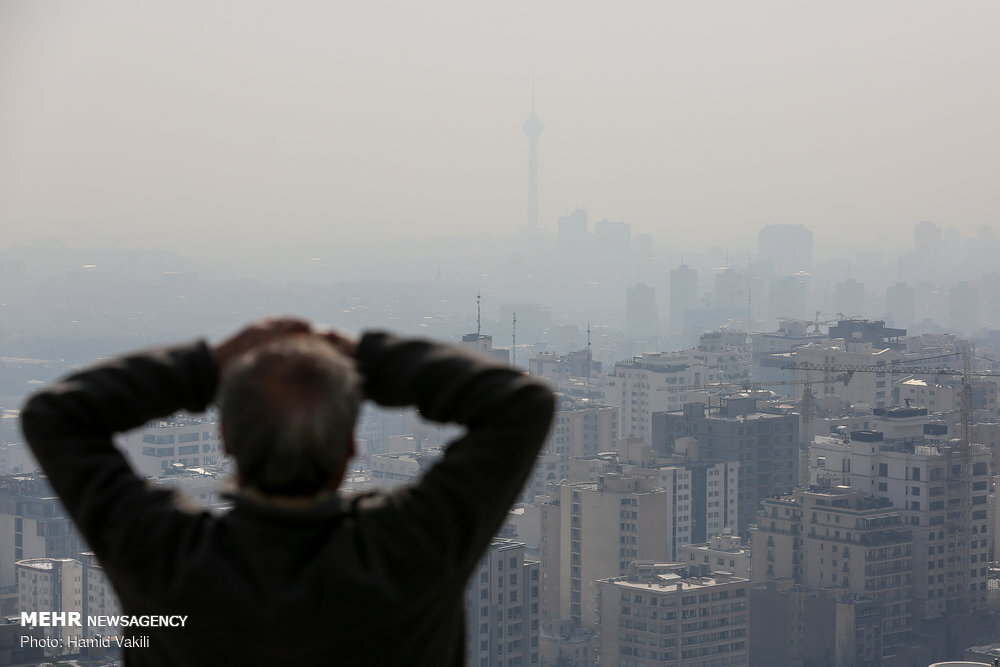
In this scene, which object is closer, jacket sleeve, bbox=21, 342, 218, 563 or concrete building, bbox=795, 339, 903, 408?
jacket sleeve, bbox=21, 342, 218, 563

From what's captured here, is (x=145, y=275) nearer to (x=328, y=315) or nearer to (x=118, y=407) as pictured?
(x=328, y=315)

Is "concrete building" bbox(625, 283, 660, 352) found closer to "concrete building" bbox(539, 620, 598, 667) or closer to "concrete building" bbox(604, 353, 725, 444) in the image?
"concrete building" bbox(604, 353, 725, 444)

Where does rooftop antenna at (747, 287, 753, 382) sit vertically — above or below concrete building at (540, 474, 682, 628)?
above

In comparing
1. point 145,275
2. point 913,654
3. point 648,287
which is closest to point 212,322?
point 145,275

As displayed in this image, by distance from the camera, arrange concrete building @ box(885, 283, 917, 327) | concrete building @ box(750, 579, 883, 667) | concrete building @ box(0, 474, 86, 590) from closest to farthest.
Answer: concrete building @ box(0, 474, 86, 590) → concrete building @ box(750, 579, 883, 667) → concrete building @ box(885, 283, 917, 327)

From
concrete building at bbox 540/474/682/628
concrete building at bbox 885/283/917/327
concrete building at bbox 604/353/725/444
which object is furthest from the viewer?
concrete building at bbox 885/283/917/327

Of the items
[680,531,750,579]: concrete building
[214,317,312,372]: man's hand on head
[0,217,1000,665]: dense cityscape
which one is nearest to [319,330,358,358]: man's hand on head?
[214,317,312,372]: man's hand on head
